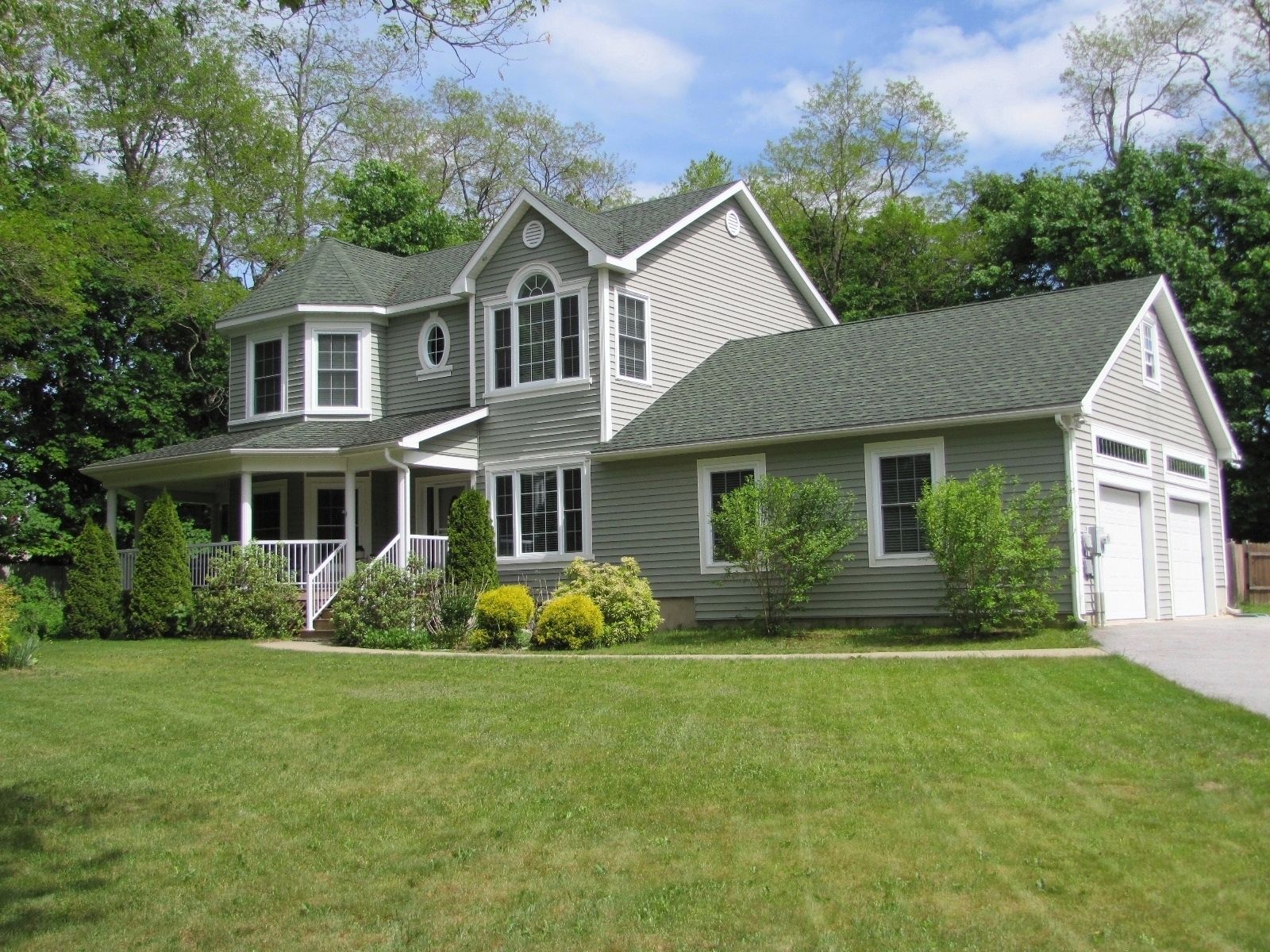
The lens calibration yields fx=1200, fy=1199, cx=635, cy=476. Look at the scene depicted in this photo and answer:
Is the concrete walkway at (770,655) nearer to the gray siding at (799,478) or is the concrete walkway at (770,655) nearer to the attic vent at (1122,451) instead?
the gray siding at (799,478)

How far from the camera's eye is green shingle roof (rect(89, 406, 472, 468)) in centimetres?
2022

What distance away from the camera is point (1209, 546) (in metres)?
21.4

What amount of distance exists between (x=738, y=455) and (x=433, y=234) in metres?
18.7

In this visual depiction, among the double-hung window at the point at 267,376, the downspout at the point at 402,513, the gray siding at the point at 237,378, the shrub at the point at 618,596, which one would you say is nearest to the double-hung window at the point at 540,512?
the downspout at the point at 402,513

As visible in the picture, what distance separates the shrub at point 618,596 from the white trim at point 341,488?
6131mm

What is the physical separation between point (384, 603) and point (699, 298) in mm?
8465

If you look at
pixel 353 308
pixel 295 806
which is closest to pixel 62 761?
pixel 295 806

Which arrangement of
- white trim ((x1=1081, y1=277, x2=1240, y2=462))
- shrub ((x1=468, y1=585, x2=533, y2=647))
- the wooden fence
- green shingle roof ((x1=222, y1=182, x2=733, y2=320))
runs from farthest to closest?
the wooden fence
green shingle roof ((x1=222, y1=182, x2=733, y2=320))
white trim ((x1=1081, y1=277, x2=1240, y2=462))
shrub ((x1=468, y1=585, x2=533, y2=647))

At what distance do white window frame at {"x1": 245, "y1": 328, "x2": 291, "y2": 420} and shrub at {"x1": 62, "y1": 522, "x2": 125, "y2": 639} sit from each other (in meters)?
4.24

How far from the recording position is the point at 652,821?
22.3ft

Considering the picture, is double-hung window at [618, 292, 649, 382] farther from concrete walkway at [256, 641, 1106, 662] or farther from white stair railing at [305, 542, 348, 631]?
concrete walkway at [256, 641, 1106, 662]

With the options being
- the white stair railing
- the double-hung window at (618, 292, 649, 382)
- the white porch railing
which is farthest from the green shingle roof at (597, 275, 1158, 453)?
the white stair railing

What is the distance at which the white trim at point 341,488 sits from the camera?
76.5ft

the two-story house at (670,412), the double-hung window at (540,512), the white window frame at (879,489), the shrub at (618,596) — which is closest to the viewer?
the white window frame at (879,489)
